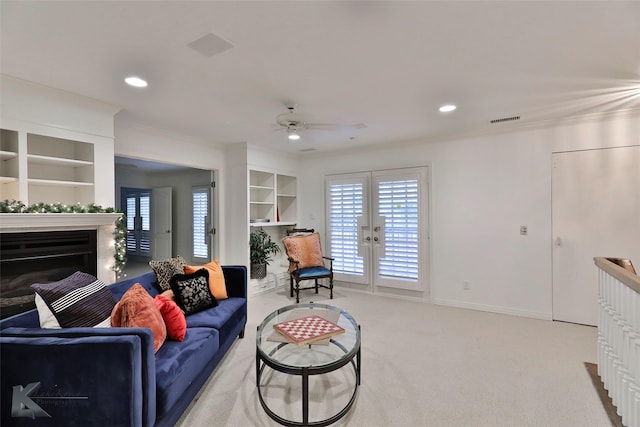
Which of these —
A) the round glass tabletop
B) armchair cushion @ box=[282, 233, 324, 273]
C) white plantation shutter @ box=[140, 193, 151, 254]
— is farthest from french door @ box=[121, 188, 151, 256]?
the round glass tabletop

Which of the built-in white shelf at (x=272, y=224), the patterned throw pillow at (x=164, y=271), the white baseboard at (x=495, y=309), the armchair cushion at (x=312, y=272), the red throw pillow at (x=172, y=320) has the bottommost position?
the white baseboard at (x=495, y=309)

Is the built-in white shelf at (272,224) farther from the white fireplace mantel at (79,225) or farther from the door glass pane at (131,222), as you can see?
the door glass pane at (131,222)

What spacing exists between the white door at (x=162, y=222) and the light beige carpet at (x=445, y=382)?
13.7 ft

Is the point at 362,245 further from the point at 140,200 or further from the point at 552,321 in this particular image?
the point at 140,200

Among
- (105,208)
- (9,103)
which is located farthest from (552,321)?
(9,103)

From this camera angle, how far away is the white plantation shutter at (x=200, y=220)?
20.8 feet

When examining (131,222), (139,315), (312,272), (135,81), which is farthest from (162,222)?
(139,315)

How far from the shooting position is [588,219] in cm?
352

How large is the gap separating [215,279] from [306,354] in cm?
125

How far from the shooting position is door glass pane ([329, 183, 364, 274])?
5098mm

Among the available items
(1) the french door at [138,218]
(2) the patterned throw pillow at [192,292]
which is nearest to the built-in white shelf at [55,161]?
(2) the patterned throw pillow at [192,292]

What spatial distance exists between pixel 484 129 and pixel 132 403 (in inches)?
180

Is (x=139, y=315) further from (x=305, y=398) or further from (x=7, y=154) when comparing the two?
(x=7, y=154)

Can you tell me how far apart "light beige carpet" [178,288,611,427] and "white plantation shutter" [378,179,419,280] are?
3.90 ft
